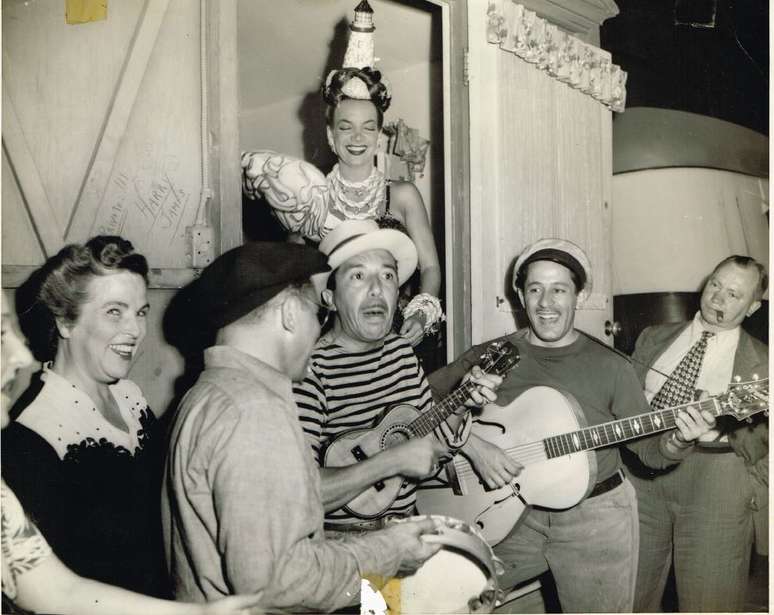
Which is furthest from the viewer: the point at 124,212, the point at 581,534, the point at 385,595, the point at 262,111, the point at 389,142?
the point at 262,111

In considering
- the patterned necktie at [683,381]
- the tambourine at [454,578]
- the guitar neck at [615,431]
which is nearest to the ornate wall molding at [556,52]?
the patterned necktie at [683,381]

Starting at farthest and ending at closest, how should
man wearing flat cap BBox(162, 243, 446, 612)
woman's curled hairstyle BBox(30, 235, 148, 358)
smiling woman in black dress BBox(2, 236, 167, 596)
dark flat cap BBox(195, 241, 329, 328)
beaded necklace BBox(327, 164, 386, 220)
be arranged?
beaded necklace BBox(327, 164, 386, 220) < woman's curled hairstyle BBox(30, 235, 148, 358) < smiling woman in black dress BBox(2, 236, 167, 596) < dark flat cap BBox(195, 241, 329, 328) < man wearing flat cap BBox(162, 243, 446, 612)

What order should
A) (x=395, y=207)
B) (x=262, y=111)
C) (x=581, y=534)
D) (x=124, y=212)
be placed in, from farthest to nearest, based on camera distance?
(x=262, y=111) < (x=395, y=207) < (x=581, y=534) < (x=124, y=212)

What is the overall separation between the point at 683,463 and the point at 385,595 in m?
1.35

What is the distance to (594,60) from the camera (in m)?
3.39

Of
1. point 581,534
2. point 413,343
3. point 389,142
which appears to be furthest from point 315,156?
point 581,534

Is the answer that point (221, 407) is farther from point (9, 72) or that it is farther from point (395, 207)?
point (395, 207)

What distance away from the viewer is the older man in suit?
2.52 meters

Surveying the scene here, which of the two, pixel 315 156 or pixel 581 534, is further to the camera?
pixel 315 156

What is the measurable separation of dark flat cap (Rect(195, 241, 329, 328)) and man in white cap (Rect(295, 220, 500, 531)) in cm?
68

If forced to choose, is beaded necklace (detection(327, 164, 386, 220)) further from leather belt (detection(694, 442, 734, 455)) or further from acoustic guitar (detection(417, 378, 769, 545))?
leather belt (detection(694, 442, 734, 455))

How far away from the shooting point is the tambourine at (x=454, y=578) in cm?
192

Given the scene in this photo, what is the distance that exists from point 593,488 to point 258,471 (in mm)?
1515

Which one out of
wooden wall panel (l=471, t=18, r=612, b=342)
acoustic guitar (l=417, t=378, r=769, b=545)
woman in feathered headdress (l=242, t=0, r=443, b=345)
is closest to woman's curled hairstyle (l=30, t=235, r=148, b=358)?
woman in feathered headdress (l=242, t=0, r=443, b=345)
